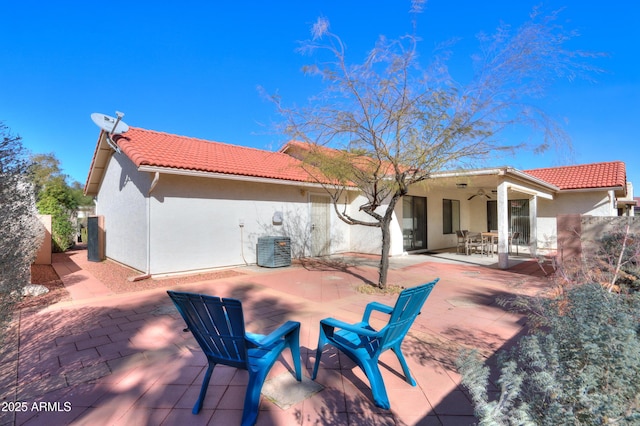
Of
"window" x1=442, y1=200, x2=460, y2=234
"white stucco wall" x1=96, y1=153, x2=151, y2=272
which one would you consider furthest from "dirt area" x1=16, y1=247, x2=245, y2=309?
"window" x1=442, y1=200, x2=460, y2=234

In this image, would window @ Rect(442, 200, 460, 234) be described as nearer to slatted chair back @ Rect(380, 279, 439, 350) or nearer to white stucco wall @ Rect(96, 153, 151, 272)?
white stucco wall @ Rect(96, 153, 151, 272)

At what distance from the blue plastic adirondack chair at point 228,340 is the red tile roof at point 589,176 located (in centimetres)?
1735

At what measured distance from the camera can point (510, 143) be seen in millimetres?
5812

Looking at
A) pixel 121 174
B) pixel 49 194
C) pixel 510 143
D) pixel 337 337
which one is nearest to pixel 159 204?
pixel 121 174

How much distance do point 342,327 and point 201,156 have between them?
358 inches

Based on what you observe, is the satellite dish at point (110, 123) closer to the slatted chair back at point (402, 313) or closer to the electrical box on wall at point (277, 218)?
the electrical box on wall at point (277, 218)

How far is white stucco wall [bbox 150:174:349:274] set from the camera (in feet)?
28.0

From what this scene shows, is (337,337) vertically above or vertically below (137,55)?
below

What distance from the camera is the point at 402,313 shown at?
2795 millimetres

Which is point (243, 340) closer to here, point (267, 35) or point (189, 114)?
point (267, 35)

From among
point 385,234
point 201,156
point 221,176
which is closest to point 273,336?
point 385,234

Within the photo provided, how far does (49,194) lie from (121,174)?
672cm

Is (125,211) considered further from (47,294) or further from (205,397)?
(205,397)

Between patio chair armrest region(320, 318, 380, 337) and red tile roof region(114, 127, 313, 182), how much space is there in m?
4.98
